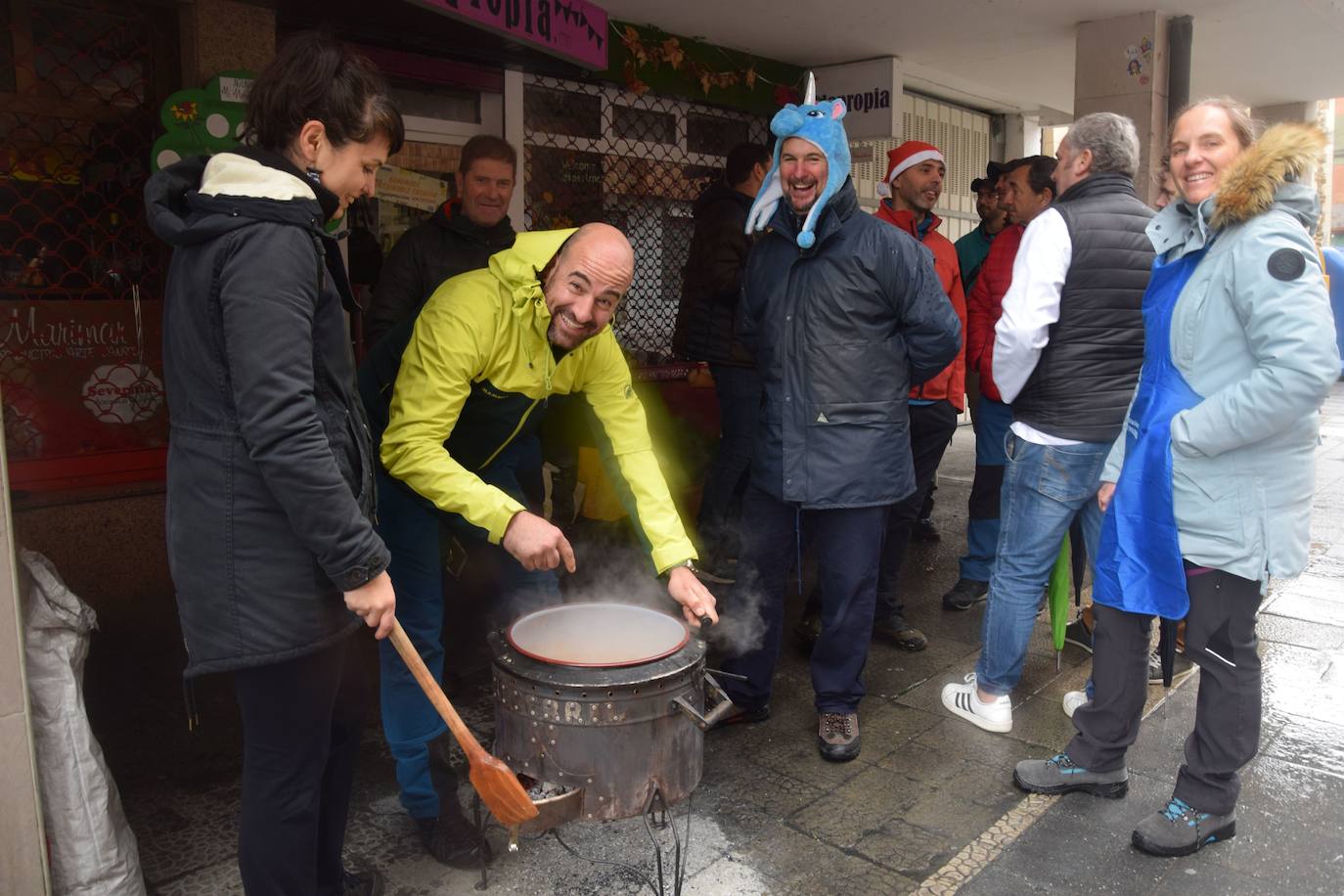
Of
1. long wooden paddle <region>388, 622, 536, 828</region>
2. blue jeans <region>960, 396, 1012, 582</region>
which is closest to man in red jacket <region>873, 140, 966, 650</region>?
blue jeans <region>960, 396, 1012, 582</region>

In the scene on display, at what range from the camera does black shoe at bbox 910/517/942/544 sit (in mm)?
7086

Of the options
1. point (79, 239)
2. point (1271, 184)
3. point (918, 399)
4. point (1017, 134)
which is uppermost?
point (1017, 134)

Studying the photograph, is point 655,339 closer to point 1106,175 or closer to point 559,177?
point 559,177

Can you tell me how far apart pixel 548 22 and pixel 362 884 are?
3931 millimetres

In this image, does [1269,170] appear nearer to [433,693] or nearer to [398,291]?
[433,693]

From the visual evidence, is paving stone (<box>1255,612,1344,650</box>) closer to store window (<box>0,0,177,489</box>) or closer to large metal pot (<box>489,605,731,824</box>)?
large metal pot (<box>489,605,731,824</box>)

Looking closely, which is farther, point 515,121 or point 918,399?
point 515,121

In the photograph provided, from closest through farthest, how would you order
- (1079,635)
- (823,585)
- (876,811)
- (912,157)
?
(876,811) < (823,585) < (1079,635) < (912,157)

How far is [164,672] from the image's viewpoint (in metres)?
4.55

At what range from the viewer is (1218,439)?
9.34 ft

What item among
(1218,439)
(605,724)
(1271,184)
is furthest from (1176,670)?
(605,724)

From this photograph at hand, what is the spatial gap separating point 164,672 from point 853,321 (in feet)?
11.3

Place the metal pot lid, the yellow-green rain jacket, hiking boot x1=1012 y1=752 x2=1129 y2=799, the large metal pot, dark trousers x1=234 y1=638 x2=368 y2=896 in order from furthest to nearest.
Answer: hiking boot x1=1012 y1=752 x2=1129 y2=799
the metal pot lid
the yellow-green rain jacket
the large metal pot
dark trousers x1=234 y1=638 x2=368 y2=896

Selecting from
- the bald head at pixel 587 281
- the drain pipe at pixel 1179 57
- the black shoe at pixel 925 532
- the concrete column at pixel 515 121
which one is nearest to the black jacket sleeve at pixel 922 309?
the bald head at pixel 587 281
